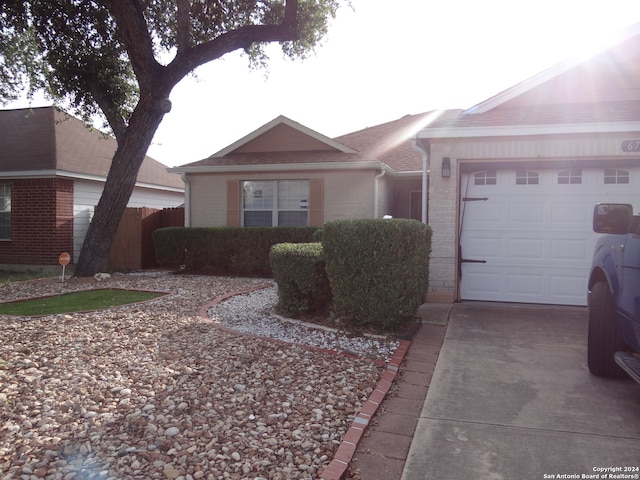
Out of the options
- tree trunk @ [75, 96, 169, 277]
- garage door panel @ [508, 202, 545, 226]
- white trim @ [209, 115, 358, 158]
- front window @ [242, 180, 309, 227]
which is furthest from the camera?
white trim @ [209, 115, 358, 158]

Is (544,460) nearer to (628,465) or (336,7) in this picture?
(628,465)

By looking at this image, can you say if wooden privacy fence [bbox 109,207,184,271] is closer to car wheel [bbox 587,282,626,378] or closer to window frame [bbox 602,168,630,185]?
window frame [bbox 602,168,630,185]

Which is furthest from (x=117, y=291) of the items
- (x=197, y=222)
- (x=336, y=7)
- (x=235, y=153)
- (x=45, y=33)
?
(x=336, y=7)

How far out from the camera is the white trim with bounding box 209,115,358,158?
12797 millimetres

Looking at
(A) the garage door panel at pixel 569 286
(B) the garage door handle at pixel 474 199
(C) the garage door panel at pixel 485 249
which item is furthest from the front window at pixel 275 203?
(A) the garage door panel at pixel 569 286

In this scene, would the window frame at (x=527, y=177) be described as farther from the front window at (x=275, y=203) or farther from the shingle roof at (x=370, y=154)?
the front window at (x=275, y=203)

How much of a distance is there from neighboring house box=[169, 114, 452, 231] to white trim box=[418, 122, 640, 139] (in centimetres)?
405

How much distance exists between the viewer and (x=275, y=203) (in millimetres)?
12766

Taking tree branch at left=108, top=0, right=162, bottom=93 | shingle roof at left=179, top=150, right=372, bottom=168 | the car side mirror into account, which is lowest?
the car side mirror

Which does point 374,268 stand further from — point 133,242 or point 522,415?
point 133,242

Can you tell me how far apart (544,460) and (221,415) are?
220 centimetres

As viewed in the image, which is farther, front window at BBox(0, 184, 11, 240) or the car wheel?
front window at BBox(0, 184, 11, 240)

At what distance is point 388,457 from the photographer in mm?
2994

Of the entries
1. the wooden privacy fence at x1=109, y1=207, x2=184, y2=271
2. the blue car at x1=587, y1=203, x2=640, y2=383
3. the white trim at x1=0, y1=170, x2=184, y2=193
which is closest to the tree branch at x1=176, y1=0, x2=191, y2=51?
the wooden privacy fence at x1=109, y1=207, x2=184, y2=271
